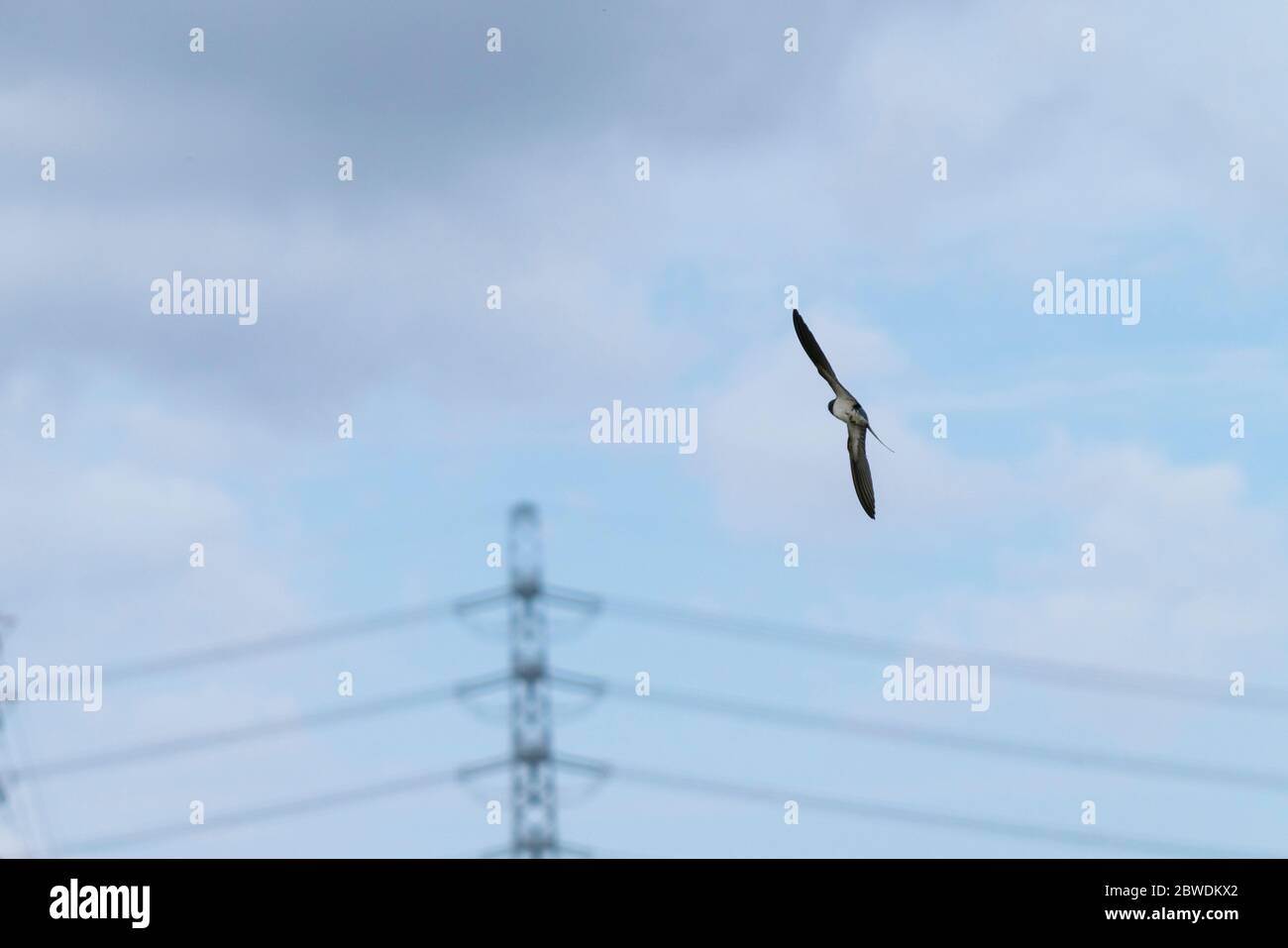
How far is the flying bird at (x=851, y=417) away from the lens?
768 inches

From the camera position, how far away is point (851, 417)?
66.6 ft

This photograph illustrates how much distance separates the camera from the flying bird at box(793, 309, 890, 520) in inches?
768
